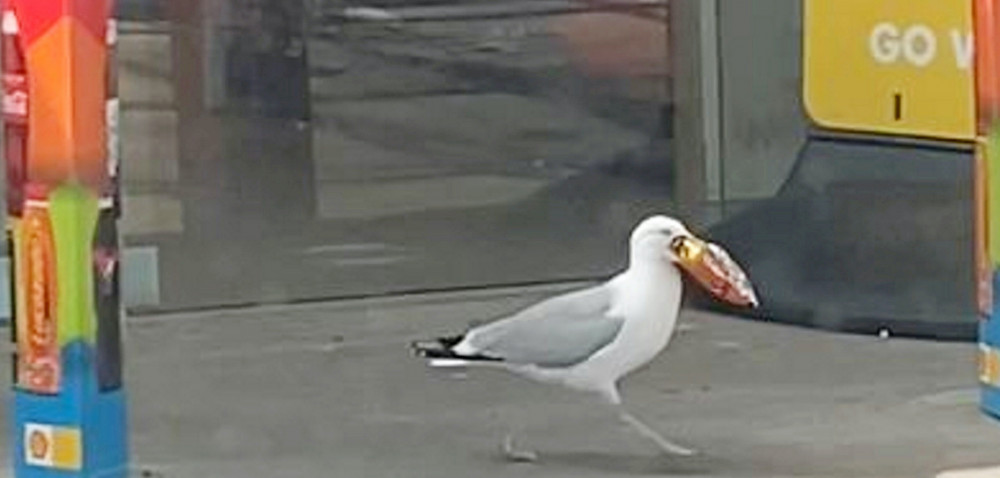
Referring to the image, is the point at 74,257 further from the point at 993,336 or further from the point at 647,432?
the point at 993,336

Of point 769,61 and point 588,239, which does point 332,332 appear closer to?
point 588,239

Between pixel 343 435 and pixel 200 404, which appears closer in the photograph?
pixel 343 435

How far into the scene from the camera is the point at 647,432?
9.48 metres

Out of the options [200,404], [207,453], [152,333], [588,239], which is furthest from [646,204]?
[207,453]

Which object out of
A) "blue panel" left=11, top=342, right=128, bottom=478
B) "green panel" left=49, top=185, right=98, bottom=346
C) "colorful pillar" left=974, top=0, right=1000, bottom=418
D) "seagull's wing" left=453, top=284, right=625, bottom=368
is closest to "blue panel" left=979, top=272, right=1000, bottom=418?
"colorful pillar" left=974, top=0, right=1000, bottom=418

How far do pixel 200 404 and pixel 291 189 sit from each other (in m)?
2.50

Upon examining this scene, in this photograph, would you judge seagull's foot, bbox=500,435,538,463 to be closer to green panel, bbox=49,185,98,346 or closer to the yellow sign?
green panel, bbox=49,185,98,346

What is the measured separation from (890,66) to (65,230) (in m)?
5.54

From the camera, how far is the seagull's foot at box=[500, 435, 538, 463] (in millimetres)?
9266

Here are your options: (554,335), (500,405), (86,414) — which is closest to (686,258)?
(554,335)

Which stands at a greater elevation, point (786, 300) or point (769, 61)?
point (769, 61)

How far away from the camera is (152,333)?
484 inches

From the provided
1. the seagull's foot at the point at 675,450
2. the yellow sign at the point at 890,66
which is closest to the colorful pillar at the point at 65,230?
the seagull's foot at the point at 675,450

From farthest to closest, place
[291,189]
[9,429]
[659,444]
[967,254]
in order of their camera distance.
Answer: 1. [291,189]
2. [967,254]
3. [9,429]
4. [659,444]
